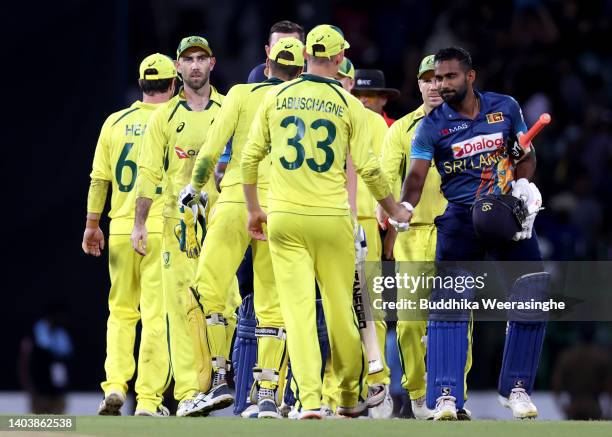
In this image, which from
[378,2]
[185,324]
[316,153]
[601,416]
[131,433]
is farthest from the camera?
[378,2]

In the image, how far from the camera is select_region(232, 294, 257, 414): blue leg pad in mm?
11633

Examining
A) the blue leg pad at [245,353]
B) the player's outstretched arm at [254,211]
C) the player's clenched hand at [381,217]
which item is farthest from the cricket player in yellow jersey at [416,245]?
the player's outstretched arm at [254,211]

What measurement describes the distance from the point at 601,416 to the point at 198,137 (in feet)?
19.1

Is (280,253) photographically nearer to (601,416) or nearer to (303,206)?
(303,206)

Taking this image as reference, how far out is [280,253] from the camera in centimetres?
1038

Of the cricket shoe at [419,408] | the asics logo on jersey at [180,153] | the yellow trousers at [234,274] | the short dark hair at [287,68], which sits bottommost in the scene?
the cricket shoe at [419,408]

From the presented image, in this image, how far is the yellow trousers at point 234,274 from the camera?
11000mm

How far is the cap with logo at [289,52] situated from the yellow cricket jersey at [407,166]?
1.48 meters

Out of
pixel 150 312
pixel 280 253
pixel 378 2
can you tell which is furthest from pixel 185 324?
pixel 378 2

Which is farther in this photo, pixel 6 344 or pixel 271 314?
pixel 6 344

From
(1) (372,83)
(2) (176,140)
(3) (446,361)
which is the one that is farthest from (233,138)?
(1) (372,83)

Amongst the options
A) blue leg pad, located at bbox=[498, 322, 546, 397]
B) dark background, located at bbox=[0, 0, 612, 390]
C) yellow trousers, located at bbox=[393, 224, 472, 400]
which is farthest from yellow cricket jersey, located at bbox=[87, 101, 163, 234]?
dark background, located at bbox=[0, 0, 612, 390]

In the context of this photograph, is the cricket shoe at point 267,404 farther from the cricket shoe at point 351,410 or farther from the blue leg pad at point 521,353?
the blue leg pad at point 521,353

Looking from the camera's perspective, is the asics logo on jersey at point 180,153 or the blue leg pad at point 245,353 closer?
the blue leg pad at point 245,353
